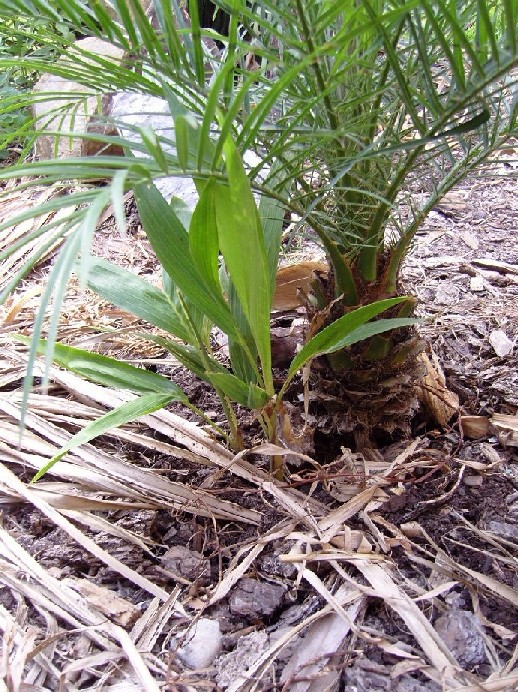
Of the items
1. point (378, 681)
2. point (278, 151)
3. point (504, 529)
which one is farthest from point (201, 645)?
point (278, 151)

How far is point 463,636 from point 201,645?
26 cm

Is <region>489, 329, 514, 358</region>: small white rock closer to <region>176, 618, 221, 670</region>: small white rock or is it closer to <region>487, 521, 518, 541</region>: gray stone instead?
<region>487, 521, 518, 541</region>: gray stone

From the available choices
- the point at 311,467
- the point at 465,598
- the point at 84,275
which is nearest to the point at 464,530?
the point at 465,598

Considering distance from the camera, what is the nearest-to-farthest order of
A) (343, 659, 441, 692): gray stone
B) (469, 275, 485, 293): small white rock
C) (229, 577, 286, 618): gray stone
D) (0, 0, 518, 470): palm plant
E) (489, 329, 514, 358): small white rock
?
(0, 0, 518, 470): palm plant → (343, 659, 441, 692): gray stone → (229, 577, 286, 618): gray stone → (489, 329, 514, 358): small white rock → (469, 275, 485, 293): small white rock

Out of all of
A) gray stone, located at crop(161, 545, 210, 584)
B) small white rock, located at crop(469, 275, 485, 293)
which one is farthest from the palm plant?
small white rock, located at crop(469, 275, 485, 293)

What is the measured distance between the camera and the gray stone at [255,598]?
67cm

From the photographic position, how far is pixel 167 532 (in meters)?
0.79

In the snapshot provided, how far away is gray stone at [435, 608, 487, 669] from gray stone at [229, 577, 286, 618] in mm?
172

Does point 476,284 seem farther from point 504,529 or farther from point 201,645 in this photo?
point 201,645

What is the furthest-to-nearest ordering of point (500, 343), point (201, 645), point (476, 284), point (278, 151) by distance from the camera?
point (476, 284) → point (500, 343) → point (201, 645) → point (278, 151)

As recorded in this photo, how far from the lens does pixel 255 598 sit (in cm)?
68

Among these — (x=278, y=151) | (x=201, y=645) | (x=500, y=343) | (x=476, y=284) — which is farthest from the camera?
(x=476, y=284)

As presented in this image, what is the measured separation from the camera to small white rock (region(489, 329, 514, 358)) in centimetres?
105

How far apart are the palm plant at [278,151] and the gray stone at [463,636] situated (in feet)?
0.95
